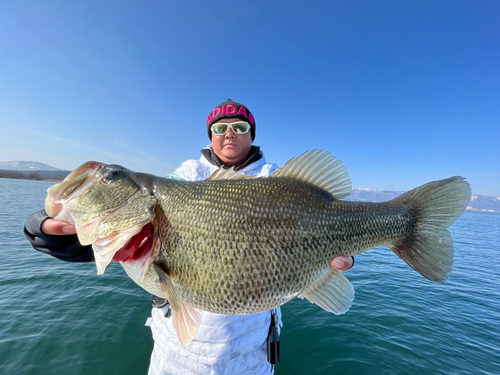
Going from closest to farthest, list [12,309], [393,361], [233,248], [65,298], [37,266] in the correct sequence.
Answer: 1. [233,248]
2. [393,361]
3. [12,309]
4. [65,298]
5. [37,266]

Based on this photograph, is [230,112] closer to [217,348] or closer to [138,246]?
[138,246]

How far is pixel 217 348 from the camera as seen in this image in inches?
88.4

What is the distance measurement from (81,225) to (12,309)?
23.7ft

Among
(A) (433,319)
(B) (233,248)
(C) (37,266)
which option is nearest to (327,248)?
(B) (233,248)

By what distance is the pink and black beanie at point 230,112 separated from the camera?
3.21 m

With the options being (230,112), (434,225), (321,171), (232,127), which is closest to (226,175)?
(321,171)

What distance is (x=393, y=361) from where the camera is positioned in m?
4.79

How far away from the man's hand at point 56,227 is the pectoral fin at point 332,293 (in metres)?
2.19

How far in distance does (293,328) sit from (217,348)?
169 inches

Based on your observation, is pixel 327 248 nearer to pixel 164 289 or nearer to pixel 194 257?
pixel 194 257

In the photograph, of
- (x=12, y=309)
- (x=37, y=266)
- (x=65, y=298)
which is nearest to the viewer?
(x=12, y=309)

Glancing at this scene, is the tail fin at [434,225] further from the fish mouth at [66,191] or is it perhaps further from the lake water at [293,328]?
the lake water at [293,328]

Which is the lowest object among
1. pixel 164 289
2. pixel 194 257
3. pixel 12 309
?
pixel 12 309

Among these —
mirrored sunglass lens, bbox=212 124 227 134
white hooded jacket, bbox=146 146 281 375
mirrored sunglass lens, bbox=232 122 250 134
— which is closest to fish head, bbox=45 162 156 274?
white hooded jacket, bbox=146 146 281 375
